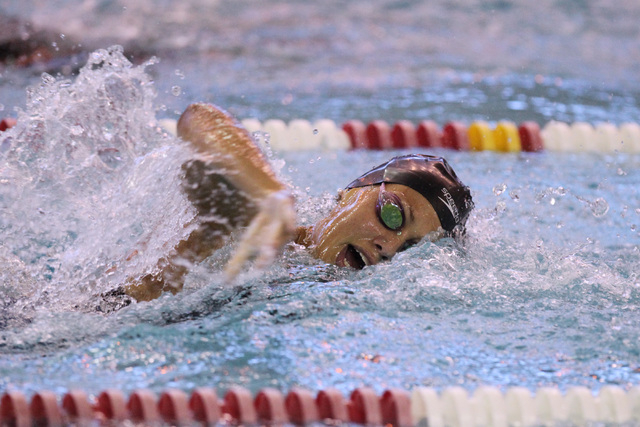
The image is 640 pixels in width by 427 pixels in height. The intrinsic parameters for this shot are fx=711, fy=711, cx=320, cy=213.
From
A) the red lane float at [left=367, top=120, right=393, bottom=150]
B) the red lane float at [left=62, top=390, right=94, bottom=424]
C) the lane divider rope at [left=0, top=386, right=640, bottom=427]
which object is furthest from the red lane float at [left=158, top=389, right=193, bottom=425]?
the red lane float at [left=367, top=120, right=393, bottom=150]

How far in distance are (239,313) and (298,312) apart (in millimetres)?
157

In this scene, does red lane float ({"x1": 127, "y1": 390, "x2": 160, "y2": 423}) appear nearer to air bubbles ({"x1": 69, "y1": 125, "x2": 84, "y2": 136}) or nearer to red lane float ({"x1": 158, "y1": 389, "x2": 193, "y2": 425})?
red lane float ({"x1": 158, "y1": 389, "x2": 193, "y2": 425})

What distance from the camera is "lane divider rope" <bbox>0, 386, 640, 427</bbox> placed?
4.78 feet

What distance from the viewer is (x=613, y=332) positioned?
1.93m

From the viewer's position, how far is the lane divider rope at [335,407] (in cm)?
146

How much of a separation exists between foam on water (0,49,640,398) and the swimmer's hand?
1.22ft

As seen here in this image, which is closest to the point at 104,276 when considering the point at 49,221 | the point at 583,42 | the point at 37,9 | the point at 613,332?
the point at 49,221

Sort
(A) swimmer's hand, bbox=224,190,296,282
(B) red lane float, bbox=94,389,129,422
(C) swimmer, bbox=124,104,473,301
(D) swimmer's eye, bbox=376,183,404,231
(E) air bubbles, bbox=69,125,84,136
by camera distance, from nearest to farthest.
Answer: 1. (A) swimmer's hand, bbox=224,190,296,282
2. (B) red lane float, bbox=94,389,129,422
3. (C) swimmer, bbox=124,104,473,301
4. (D) swimmer's eye, bbox=376,183,404,231
5. (E) air bubbles, bbox=69,125,84,136

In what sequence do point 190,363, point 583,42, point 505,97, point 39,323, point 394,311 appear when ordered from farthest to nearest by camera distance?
point 583,42
point 505,97
point 394,311
point 39,323
point 190,363

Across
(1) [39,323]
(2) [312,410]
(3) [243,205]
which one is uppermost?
(3) [243,205]

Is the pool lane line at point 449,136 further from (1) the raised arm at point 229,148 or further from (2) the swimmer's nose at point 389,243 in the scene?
(1) the raised arm at point 229,148

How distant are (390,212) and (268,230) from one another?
0.70m

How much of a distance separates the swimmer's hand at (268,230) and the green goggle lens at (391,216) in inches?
24.6

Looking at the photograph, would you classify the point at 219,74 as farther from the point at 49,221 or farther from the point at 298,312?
the point at 298,312
